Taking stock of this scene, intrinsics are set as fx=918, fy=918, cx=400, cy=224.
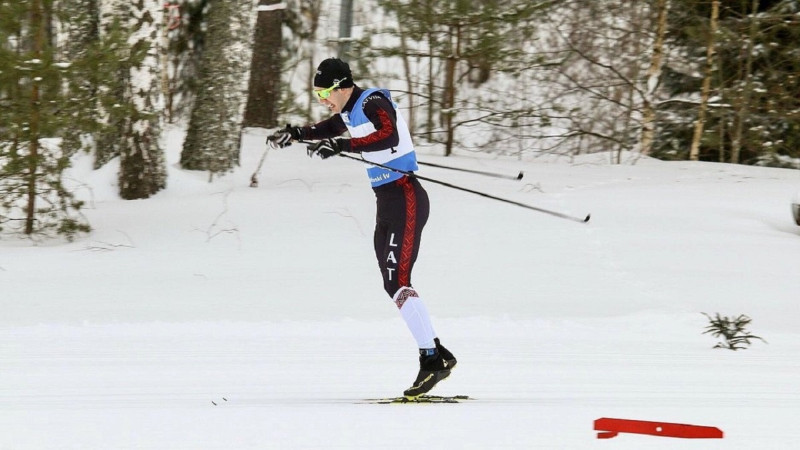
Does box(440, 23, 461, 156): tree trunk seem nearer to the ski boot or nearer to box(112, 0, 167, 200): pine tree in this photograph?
box(112, 0, 167, 200): pine tree

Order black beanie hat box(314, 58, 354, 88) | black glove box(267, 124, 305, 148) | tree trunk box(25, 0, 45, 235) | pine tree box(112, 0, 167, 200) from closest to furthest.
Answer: black beanie hat box(314, 58, 354, 88)
black glove box(267, 124, 305, 148)
tree trunk box(25, 0, 45, 235)
pine tree box(112, 0, 167, 200)

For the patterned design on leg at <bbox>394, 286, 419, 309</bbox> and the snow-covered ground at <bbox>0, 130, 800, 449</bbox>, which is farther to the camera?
the patterned design on leg at <bbox>394, 286, 419, 309</bbox>

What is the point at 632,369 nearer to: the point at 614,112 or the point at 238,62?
the point at 238,62

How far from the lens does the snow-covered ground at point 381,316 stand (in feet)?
15.1

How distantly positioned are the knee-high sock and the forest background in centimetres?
480

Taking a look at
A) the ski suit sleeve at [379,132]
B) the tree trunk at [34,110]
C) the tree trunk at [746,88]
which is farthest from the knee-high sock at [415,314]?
the tree trunk at [746,88]

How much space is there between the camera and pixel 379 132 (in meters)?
4.86

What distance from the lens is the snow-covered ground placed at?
15.1 feet

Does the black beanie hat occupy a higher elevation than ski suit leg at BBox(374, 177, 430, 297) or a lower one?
higher

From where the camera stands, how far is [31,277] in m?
8.08

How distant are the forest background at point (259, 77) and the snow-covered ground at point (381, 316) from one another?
677 mm

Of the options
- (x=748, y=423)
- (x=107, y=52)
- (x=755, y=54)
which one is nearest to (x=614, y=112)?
(x=755, y=54)

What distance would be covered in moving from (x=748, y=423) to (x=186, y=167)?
8.40 metres

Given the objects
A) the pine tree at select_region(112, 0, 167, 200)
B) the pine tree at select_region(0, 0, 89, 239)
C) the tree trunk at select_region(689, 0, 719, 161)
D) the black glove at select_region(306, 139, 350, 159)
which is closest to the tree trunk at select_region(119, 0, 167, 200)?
the pine tree at select_region(112, 0, 167, 200)
